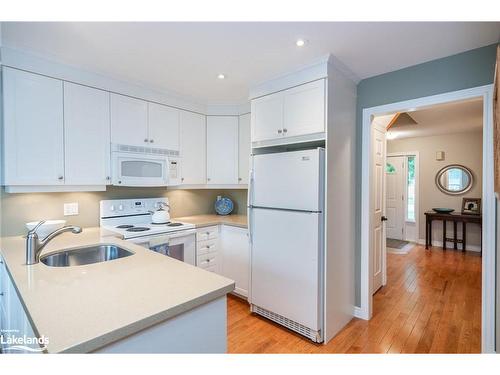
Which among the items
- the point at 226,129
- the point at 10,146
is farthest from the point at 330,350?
the point at 10,146

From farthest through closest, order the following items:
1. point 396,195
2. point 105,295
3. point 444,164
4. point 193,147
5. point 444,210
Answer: point 396,195, point 444,164, point 444,210, point 193,147, point 105,295

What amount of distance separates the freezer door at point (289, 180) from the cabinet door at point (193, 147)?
953 mm

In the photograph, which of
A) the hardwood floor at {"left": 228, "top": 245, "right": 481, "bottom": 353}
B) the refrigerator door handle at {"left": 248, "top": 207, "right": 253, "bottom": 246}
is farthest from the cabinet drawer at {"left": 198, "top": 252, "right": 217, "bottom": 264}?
the refrigerator door handle at {"left": 248, "top": 207, "right": 253, "bottom": 246}

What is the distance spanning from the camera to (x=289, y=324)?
235 cm

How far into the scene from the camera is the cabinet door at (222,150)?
132 inches

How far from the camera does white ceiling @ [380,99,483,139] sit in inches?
144

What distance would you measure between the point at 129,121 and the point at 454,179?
6169mm

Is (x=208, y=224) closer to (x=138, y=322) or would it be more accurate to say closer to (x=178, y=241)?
(x=178, y=241)

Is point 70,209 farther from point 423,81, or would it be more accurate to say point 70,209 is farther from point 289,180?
point 423,81

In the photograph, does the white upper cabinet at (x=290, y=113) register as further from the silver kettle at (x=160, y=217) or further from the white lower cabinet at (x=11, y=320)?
the white lower cabinet at (x=11, y=320)

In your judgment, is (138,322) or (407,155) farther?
(407,155)

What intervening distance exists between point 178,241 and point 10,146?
1552mm

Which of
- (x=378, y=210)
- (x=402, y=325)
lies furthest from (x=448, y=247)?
(x=402, y=325)
